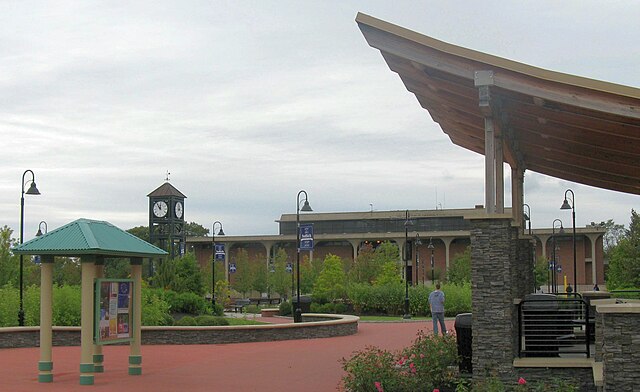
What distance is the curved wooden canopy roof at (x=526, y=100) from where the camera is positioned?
1067 centimetres

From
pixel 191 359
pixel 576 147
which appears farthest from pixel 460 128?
pixel 191 359

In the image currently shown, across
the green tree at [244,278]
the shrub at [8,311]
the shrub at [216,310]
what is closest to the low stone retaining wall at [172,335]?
the shrub at [8,311]

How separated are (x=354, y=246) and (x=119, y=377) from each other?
3116 inches

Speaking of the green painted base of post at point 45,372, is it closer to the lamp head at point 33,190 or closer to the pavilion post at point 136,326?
the pavilion post at point 136,326

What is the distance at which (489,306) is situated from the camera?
11.5 m

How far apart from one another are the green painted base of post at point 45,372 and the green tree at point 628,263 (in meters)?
37.7

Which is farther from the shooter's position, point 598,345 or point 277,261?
point 277,261

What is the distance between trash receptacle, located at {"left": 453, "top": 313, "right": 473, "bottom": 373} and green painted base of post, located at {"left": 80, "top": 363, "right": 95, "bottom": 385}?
22.6 feet

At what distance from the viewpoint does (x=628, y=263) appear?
159 ft

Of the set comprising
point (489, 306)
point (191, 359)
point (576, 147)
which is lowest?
point (191, 359)

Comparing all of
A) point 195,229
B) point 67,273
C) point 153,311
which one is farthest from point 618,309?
point 195,229

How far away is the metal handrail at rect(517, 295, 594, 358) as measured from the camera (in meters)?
12.5

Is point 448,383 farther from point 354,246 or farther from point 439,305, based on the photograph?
point 354,246

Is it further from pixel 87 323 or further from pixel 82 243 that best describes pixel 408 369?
pixel 82 243
